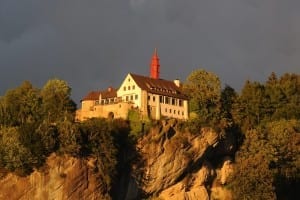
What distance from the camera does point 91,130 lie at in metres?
83.3

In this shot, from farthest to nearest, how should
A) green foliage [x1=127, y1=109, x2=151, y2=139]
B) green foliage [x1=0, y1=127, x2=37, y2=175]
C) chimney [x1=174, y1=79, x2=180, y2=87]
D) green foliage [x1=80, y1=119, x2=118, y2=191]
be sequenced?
chimney [x1=174, y1=79, x2=180, y2=87] < green foliage [x1=127, y1=109, x2=151, y2=139] < green foliage [x1=80, y1=119, x2=118, y2=191] < green foliage [x1=0, y1=127, x2=37, y2=175]

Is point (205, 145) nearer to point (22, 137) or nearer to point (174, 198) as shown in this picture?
point (174, 198)

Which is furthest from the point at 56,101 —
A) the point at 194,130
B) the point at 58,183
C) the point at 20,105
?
the point at 194,130

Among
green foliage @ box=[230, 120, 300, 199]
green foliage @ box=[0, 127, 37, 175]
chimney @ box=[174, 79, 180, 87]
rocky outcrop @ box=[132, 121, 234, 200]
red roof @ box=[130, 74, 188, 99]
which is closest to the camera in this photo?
green foliage @ box=[0, 127, 37, 175]

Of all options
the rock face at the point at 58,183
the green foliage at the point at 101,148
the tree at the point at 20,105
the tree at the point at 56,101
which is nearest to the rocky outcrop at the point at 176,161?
the green foliage at the point at 101,148

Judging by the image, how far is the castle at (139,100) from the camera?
9006 cm

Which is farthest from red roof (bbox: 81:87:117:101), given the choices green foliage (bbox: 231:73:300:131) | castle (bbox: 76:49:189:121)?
green foliage (bbox: 231:73:300:131)

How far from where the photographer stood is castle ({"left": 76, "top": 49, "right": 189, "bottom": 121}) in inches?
3546

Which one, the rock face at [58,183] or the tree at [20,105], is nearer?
the rock face at [58,183]

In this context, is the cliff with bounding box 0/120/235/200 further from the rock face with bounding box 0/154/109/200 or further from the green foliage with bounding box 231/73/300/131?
the green foliage with bounding box 231/73/300/131

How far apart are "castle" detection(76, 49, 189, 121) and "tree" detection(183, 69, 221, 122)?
3.99 ft

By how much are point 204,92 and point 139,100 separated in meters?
8.85

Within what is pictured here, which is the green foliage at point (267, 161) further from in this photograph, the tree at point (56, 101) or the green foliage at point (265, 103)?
the tree at point (56, 101)

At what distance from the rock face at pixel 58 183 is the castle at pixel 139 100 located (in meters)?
9.98
